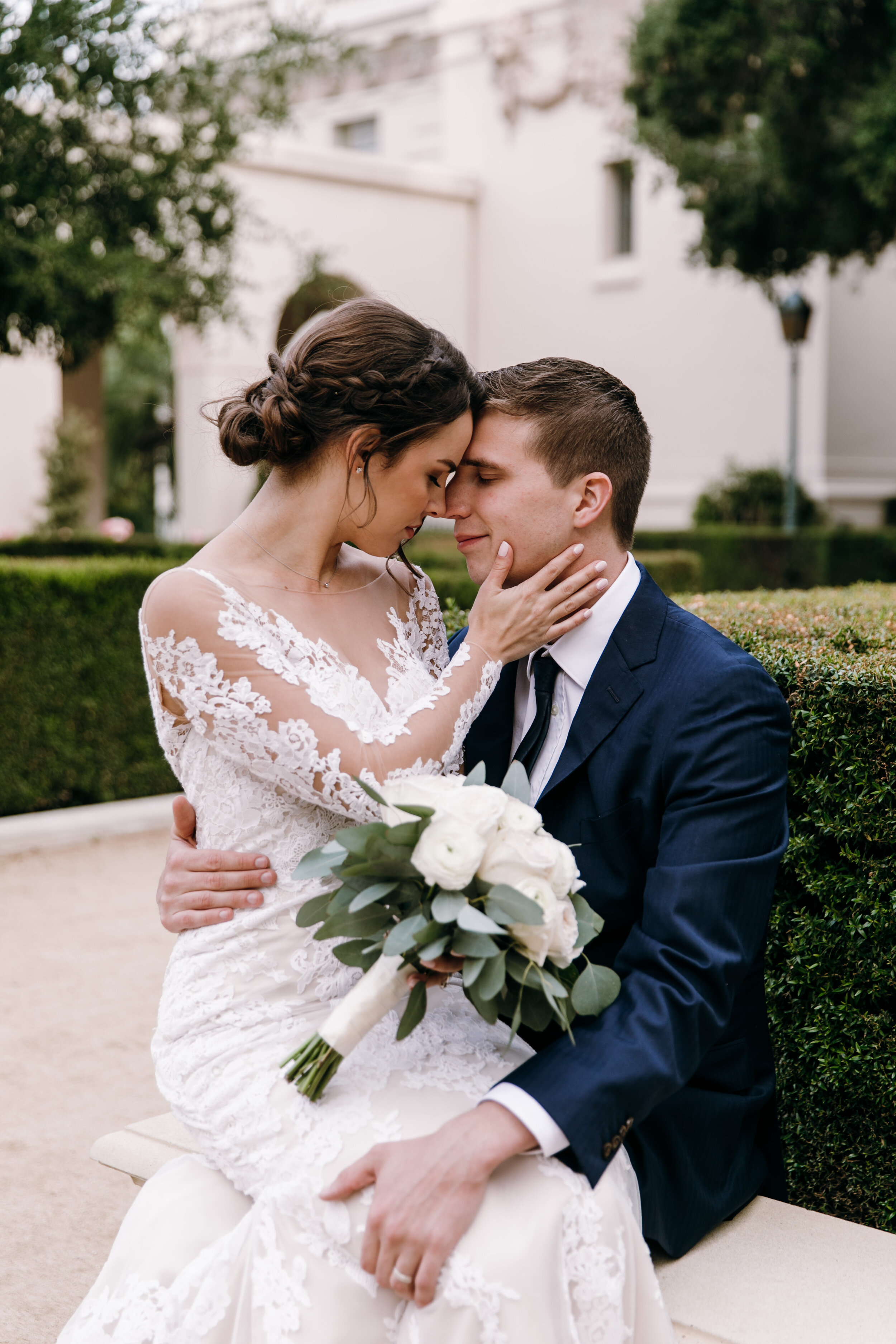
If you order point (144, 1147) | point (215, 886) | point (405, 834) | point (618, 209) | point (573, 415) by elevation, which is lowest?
A: point (144, 1147)

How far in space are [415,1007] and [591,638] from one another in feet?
3.11

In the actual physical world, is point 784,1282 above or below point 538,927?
below

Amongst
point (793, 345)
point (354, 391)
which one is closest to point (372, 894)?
point (354, 391)

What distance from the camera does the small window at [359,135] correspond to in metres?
26.7

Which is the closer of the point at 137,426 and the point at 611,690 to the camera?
the point at 611,690

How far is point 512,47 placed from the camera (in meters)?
22.9

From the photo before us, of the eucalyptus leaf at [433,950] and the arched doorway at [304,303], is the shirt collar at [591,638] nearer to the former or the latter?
the eucalyptus leaf at [433,950]

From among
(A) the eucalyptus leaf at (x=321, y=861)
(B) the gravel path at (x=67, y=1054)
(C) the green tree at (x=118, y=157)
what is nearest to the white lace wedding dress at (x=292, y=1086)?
(A) the eucalyptus leaf at (x=321, y=861)

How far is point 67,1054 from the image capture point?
5.14m

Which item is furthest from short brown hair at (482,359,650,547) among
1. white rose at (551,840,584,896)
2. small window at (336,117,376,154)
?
small window at (336,117,376,154)

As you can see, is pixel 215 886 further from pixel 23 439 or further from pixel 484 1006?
pixel 23 439

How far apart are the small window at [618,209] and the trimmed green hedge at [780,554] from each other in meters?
7.41

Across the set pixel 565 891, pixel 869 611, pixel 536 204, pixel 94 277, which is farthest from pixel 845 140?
pixel 565 891

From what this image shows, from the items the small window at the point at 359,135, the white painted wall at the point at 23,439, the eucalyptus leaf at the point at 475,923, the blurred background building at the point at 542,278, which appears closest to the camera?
the eucalyptus leaf at the point at 475,923
